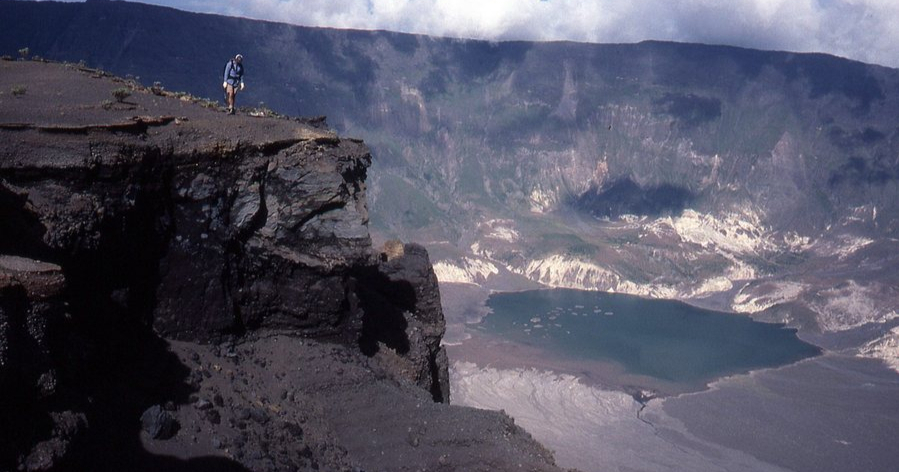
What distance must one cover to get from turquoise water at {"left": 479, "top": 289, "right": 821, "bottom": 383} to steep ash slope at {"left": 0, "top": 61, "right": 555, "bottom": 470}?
5824cm

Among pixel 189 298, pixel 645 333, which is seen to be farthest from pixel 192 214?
pixel 645 333

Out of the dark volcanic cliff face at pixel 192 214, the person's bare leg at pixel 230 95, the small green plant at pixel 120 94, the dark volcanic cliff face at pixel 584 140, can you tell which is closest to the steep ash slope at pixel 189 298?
A: the dark volcanic cliff face at pixel 192 214

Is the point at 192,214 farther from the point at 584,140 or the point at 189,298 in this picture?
the point at 584,140

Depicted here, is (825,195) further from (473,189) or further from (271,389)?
(271,389)

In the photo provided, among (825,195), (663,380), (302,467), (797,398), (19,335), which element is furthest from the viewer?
(825,195)

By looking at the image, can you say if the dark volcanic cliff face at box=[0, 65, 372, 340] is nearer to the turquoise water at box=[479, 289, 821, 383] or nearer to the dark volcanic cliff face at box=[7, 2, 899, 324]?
the turquoise water at box=[479, 289, 821, 383]

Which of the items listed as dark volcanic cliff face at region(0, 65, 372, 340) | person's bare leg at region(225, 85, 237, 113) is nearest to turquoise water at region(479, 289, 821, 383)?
dark volcanic cliff face at region(0, 65, 372, 340)

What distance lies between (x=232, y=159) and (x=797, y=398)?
200 feet

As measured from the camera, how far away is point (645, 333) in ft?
269

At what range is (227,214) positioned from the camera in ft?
37.4

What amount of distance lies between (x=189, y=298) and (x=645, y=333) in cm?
7757

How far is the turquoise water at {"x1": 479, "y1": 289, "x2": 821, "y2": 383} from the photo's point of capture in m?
70.6

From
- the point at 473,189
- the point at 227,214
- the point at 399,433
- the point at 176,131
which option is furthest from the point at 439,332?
the point at 473,189

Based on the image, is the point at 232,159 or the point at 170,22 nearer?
the point at 232,159
